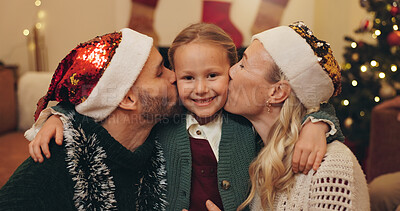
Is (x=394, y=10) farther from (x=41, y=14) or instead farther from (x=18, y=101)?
(x=41, y=14)

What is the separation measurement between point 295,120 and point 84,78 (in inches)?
33.3

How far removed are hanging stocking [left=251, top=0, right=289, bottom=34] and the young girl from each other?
2.74m

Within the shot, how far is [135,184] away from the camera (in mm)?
1387

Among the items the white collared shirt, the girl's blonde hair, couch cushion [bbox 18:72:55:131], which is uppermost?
the girl's blonde hair

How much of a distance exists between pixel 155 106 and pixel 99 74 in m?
0.27

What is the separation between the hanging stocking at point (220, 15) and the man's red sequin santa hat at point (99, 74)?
2682 millimetres

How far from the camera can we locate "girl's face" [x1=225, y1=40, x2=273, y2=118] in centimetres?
138

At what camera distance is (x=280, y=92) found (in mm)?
1380

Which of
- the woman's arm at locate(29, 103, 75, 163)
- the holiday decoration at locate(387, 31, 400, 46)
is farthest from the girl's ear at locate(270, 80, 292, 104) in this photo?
the holiday decoration at locate(387, 31, 400, 46)

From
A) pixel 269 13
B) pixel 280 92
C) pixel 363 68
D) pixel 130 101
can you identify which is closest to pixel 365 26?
pixel 363 68

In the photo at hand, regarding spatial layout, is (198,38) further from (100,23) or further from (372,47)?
(100,23)

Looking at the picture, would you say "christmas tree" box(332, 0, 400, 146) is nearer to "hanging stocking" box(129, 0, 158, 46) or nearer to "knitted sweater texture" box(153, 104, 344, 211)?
"knitted sweater texture" box(153, 104, 344, 211)

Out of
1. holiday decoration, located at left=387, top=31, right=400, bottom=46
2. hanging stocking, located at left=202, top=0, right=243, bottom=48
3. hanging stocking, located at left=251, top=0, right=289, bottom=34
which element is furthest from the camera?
hanging stocking, located at left=251, top=0, right=289, bottom=34

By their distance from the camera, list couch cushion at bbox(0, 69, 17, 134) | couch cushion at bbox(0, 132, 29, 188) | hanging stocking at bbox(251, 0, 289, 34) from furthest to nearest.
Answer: hanging stocking at bbox(251, 0, 289, 34)
couch cushion at bbox(0, 69, 17, 134)
couch cushion at bbox(0, 132, 29, 188)
